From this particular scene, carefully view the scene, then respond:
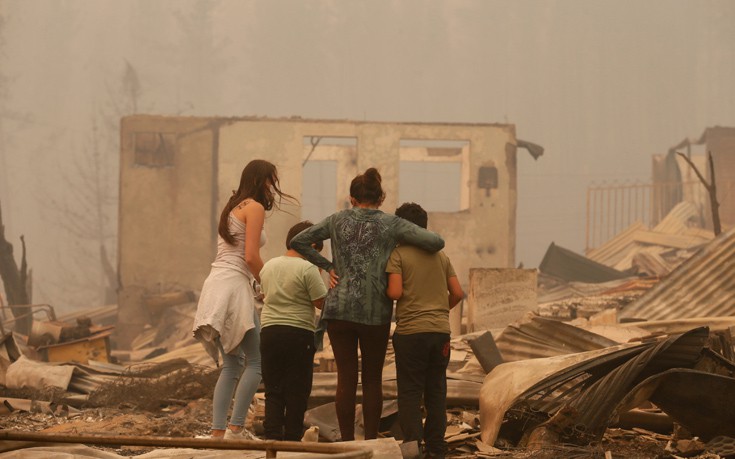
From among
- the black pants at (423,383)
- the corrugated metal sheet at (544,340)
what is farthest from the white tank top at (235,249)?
the corrugated metal sheet at (544,340)

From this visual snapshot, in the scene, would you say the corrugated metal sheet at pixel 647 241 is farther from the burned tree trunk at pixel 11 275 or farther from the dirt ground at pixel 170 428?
the dirt ground at pixel 170 428

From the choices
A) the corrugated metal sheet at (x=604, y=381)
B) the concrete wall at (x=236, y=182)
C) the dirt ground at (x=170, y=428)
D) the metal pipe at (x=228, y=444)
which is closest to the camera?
the metal pipe at (x=228, y=444)

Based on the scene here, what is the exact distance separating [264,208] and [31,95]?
78812 millimetres

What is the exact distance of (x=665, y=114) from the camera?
9056cm

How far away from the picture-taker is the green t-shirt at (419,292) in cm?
547

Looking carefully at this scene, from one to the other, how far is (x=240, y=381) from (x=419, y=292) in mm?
1194

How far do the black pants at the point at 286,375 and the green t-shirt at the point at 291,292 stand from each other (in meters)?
A: 0.05

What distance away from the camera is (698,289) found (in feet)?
43.2

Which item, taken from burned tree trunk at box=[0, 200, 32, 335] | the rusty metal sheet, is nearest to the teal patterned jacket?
the rusty metal sheet

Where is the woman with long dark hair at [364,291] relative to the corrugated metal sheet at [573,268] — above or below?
above

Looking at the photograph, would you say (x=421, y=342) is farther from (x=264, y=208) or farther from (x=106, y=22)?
(x=106, y=22)

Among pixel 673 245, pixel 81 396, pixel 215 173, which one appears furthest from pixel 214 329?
pixel 673 245

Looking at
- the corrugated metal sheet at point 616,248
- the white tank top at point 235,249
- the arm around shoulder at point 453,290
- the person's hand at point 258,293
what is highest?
the white tank top at point 235,249

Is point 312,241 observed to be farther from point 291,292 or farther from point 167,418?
point 167,418
